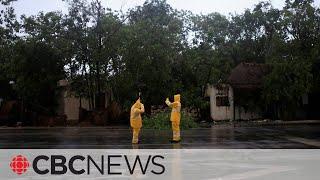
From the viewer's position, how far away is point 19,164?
12.0 m

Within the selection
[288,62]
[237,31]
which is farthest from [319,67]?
[237,31]

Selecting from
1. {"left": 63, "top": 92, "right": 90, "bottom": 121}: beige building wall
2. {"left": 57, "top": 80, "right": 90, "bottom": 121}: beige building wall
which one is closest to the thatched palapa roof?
{"left": 57, "top": 80, "right": 90, "bottom": 121}: beige building wall

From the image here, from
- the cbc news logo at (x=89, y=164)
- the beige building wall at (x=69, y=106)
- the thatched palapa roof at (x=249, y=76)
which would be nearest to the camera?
the cbc news logo at (x=89, y=164)

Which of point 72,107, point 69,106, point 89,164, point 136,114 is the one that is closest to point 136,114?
point 136,114

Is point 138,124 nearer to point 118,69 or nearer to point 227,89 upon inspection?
point 118,69

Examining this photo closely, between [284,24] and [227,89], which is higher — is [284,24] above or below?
above

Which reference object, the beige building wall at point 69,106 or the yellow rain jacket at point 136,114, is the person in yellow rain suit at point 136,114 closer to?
the yellow rain jacket at point 136,114

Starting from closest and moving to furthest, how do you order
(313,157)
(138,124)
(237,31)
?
(313,157)
(138,124)
(237,31)

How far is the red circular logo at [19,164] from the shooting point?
10.8 meters

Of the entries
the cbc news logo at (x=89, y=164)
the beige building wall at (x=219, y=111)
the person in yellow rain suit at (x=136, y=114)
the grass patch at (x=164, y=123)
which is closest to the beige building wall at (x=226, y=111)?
the beige building wall at (x=219, y=111)

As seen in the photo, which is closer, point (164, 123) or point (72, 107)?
point (164, 123)

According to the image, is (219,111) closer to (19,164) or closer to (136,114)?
(136,114)

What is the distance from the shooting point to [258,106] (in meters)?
39.1

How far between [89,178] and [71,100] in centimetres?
3208
